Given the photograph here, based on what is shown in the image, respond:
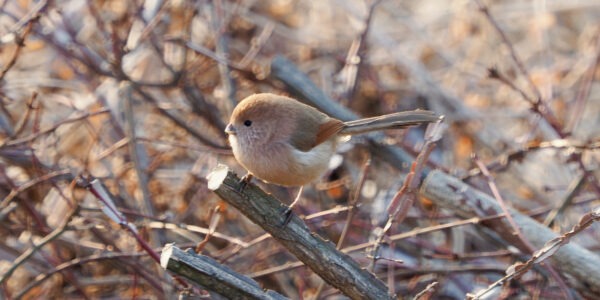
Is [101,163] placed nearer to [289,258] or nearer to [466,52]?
[289,258]

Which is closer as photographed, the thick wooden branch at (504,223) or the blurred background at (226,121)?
the thick wooden branch at (504,223)

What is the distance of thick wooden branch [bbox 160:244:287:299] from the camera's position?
2.63m

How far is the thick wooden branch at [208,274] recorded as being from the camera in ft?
8.63

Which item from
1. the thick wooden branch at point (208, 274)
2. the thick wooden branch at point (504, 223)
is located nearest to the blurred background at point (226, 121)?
the thick wooden branch at point (504, 223)

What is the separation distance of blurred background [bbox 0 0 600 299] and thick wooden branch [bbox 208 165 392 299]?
1.49ft

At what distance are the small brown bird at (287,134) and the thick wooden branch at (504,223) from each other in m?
0.76

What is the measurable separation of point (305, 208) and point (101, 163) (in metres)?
1.44

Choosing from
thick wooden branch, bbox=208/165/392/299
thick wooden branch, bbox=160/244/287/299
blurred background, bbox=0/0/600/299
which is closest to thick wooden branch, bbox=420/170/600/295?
blurred background, bbox=0/0/600/299

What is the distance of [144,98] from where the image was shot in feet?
17.5

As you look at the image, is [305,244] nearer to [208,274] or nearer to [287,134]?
[208,274]

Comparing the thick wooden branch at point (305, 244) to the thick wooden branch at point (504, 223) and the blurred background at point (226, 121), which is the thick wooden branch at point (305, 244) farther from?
the thick wooden branch at point (504, 223)

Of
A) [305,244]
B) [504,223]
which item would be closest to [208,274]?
[305,244]

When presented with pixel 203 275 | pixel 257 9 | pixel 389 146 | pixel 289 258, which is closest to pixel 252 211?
pixel 203 275

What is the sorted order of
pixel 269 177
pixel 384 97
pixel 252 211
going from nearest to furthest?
pixel 252 211 → pixel 269 177 → pixel 384 97
